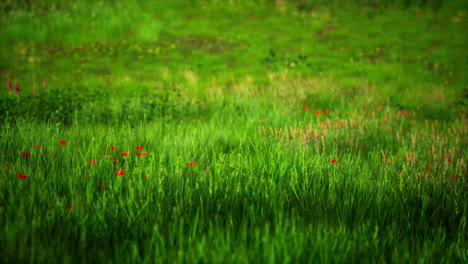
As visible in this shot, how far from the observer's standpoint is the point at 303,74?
428 inches

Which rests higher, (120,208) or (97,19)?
(97,19)

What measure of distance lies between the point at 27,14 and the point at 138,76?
10.4 metres

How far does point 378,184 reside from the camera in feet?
8.45

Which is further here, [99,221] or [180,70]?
[180,70]

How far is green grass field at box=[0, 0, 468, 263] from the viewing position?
1.90 m

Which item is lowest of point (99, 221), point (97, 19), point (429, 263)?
point (429, 263)

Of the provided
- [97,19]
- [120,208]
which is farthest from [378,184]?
[97,19]

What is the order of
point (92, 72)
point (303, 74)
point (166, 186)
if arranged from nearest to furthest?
point (166, 186) < point (303, 74) < point (92, 72)

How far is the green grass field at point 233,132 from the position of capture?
6.24 ft

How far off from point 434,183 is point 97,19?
17.2 meters

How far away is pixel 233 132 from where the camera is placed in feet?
15.4

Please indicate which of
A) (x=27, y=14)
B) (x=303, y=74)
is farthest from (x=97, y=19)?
(x=303, y=74)

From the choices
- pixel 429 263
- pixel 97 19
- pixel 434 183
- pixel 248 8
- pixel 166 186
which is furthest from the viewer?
pixel 248 8

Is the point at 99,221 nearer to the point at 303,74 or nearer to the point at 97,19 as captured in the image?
the point at 303,74
